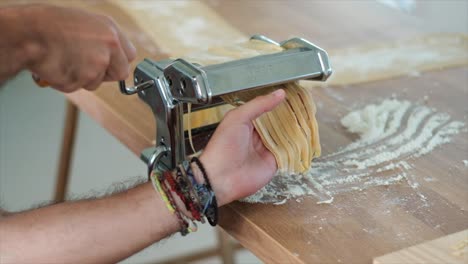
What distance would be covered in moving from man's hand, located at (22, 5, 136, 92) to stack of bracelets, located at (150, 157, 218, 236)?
0.18m

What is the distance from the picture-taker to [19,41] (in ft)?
3.14

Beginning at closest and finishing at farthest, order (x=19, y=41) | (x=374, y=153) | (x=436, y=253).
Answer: (x=436, y=253) < (x=19, y=41) < (x=374, y=153)

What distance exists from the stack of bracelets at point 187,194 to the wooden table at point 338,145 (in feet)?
0.17

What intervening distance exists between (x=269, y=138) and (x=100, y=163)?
1866 millimetres

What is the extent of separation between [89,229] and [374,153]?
488 mm

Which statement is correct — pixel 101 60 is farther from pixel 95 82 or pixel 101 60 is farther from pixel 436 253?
pixel 436 253

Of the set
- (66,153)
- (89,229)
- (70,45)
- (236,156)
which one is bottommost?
(66,153)

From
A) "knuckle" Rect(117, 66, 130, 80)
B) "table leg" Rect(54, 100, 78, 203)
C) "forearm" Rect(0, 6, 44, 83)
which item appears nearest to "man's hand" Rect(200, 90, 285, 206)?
"knuckle" Rect(117, 66, 130, 80)

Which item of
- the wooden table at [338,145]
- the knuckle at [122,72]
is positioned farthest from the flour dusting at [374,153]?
the knuckle at [122,72]

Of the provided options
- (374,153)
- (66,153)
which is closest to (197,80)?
(374,153)

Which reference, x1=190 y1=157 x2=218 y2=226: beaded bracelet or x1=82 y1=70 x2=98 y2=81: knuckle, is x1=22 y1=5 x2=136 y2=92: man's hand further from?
x1=190 y1=157 x2=218 y2=226: beaded bracelet

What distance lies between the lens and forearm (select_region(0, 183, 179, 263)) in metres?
0.93

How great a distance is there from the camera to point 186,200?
97 cm

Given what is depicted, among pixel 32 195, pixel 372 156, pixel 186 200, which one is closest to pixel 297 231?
pixel 186 200
